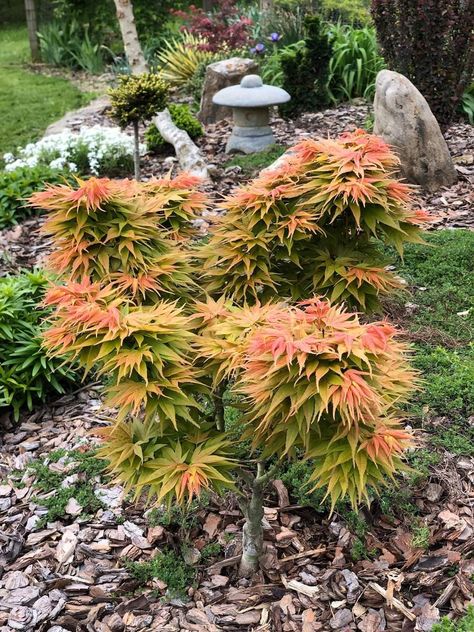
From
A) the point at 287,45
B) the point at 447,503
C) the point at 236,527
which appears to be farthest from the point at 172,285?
the point at 287,45

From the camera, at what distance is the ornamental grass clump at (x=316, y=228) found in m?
2.48

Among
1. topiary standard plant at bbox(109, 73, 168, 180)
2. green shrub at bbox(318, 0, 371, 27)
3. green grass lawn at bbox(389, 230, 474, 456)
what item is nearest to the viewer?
green grass lawn at bbox(389, 230, 474, 456)

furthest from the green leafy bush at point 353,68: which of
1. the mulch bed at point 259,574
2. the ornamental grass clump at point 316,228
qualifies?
the mulch bed at point 259,574

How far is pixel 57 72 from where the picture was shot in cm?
1455

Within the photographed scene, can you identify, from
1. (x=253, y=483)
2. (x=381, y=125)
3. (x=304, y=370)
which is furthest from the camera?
(x=381, y=125)

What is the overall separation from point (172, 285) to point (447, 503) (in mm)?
1550

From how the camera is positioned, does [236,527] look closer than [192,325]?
No

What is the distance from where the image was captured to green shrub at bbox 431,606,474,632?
225 cm

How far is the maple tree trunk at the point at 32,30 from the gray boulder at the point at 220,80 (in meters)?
7.70

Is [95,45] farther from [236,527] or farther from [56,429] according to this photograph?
[236,527]

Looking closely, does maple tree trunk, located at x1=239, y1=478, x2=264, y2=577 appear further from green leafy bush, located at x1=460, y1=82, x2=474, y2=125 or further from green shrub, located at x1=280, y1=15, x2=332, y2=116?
green shrub, located at x1=280, y1=15, x2=332, y2=116

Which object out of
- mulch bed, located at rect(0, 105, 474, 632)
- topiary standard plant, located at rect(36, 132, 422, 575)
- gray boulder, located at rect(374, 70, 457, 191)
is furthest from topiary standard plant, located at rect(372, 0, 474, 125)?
topiary standard plant, located at rect(36, 132, 422, 575)

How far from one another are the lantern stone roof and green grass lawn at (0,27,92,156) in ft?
11.2

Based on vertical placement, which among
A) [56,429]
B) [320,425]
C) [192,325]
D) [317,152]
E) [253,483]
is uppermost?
[317,152]
